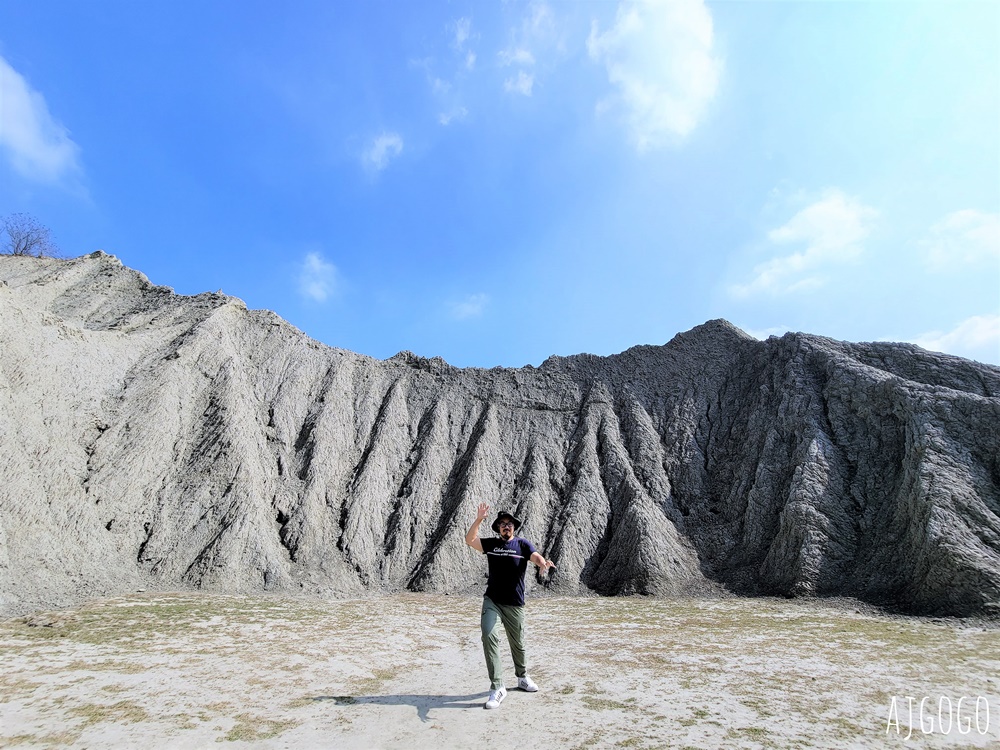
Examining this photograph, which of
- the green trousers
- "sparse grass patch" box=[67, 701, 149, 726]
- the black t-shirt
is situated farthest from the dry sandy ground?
the black t-shirt

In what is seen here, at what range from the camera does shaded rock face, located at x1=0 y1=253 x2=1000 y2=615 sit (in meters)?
20.2

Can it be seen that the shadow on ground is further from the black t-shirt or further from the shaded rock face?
the shaded rock face

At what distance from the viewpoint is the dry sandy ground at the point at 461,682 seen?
6535mm

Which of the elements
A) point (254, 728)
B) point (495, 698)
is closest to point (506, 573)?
point (495, 698)

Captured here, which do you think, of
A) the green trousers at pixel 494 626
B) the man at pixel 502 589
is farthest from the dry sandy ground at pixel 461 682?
the man at pixel 502 589

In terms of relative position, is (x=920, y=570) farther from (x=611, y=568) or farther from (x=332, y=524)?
(x=332, y=524)

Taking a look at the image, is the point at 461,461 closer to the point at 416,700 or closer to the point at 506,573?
the point at 416,700

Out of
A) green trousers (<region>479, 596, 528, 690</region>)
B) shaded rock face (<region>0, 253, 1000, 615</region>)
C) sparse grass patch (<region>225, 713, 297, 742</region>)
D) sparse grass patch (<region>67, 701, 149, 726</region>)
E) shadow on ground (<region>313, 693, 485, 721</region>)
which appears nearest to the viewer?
sparse grass patch (<region>225, 713, 297, 742</region>)

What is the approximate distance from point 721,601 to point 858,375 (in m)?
14.8

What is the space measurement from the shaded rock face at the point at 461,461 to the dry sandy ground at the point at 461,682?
15.9 feet

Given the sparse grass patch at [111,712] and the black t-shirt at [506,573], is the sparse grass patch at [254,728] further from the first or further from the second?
the black t-shirt at [506,573]

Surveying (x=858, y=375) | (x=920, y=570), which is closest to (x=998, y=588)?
(x=920, y=570)

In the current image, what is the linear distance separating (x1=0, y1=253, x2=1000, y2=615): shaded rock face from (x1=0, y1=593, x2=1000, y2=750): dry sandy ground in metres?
4.86

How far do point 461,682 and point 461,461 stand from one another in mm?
23531
